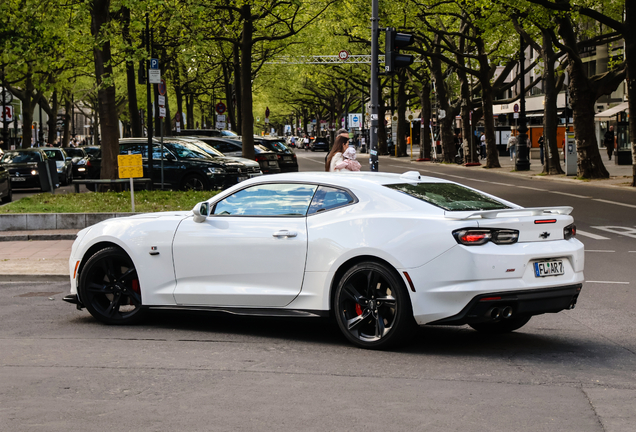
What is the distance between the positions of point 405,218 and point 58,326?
3406 millimetres

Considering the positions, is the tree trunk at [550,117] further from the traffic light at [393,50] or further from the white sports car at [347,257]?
the white sports car at [347,257]

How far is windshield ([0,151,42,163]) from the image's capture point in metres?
29.0

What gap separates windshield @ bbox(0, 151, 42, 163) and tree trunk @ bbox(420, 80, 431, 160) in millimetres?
28387

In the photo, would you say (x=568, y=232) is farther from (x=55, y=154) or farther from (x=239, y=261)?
(x=55, y=154)

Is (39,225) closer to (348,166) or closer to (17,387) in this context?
(348,166)

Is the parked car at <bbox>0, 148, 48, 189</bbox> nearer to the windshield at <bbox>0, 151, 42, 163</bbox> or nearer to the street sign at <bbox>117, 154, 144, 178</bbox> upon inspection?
the windshield at <bbox>0, 151, 42, 163</bbox>

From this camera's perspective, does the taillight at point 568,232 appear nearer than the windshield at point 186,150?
Yes

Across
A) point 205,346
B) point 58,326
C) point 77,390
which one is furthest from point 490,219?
point 58,326

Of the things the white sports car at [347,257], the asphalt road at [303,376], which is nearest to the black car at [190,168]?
the asphalt road at [303,376]

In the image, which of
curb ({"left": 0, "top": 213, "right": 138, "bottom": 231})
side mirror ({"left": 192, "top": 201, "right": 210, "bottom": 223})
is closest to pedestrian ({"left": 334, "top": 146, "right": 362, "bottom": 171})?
curb ({"left": 0, "top": 213, "right": 138, "bottom": 231})

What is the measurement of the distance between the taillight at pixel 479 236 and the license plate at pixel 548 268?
34 centimetres

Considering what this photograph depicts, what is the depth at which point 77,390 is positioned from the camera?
18.0 ft

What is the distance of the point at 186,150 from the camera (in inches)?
938

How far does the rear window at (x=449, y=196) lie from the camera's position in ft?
21.9
